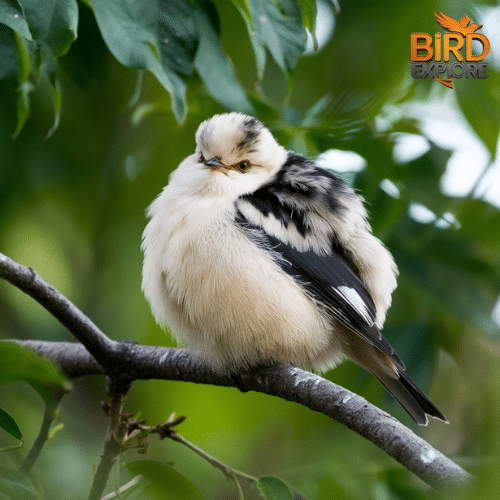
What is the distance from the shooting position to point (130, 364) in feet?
8.04

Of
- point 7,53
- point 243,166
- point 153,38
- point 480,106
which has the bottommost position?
point 243,166

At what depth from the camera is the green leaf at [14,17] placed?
161 cm

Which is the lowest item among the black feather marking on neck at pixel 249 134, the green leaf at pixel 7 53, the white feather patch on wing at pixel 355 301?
the white feather patch on wing at pixel 355 301

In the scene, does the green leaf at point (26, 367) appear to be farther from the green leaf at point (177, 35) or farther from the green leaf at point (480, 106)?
the green leaf at point (480, 106)

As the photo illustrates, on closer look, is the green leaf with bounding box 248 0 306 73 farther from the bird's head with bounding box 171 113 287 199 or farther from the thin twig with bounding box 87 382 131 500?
the thin twig with bounding box 87 382 131 500

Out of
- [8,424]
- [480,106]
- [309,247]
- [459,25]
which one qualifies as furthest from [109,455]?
[459,25]

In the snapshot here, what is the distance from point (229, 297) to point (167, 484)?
775 millimetres

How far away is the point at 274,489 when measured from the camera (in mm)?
1830

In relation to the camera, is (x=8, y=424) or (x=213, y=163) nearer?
(x=8, y=424)

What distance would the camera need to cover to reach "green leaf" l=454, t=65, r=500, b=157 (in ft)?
10.3

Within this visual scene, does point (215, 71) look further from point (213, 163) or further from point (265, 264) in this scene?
point (265, 264)

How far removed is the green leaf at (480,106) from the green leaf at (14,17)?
2247 mm

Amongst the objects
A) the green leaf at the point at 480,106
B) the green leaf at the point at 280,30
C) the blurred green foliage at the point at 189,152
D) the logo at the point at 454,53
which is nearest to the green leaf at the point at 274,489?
the blurred green foliage at the point at 189,152

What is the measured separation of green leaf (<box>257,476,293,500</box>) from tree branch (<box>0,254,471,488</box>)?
25 centimetres
